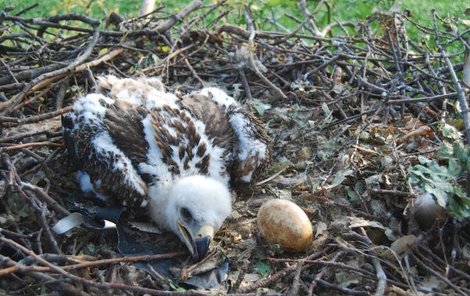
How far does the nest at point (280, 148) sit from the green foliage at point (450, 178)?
6.9 inches

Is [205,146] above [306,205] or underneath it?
above

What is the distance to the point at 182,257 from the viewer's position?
3.74 meters

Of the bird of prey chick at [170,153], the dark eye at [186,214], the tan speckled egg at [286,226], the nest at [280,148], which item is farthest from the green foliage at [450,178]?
the dark eye at [186,214]

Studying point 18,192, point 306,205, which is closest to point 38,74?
point 18,192

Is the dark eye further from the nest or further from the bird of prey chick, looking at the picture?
the nest

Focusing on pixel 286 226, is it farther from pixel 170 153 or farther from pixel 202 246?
pixel 170 153

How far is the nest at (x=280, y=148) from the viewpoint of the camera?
343 centimetres

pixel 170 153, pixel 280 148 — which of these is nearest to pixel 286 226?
pixel 170 153

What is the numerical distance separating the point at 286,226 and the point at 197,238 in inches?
20.4

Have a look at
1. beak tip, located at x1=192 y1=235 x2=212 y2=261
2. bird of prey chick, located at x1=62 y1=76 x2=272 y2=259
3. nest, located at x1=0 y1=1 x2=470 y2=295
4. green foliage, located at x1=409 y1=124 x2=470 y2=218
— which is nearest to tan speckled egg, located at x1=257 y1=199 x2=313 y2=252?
nest, located at x1=0 y1=1 x2=470 y2=295

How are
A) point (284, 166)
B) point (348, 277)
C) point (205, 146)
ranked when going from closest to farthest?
point (348, 277) < point (205, 146) < point (284, 166)

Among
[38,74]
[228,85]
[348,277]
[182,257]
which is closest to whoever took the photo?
[348,277]

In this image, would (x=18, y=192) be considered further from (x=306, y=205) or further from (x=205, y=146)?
(x=306, y=205)

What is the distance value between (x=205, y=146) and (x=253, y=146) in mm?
345
